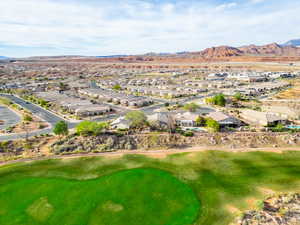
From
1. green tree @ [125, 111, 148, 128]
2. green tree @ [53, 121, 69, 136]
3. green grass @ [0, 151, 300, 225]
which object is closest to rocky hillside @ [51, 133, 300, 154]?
green tree @ [53, 121, 69, 136]

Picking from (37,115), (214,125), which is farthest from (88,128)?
(37,115)

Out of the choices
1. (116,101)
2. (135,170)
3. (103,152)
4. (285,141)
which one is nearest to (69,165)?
(103,152)

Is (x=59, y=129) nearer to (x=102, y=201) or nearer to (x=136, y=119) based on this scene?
(x=136, y=119)

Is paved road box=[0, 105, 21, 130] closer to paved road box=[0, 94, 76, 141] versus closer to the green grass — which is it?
paved road box=[0, 94, 76, 141]

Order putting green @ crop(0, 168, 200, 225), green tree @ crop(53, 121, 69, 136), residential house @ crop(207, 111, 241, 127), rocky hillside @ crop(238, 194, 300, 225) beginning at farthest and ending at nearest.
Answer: residential house @ crop(207, 111, 241, 127), green tree @ crop(53, 121, 69, 136), putting green @ crop(0, 168, 200, 225), rocky hillside @ crop(238, 194, 300, 225)

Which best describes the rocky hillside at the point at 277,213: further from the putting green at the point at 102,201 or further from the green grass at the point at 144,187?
the putting green at the point at 102,201

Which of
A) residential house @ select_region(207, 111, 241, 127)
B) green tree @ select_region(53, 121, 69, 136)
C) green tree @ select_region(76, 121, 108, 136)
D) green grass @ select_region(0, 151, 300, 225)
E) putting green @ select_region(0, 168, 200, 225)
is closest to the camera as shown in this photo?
putting green @ select_region(0, 168, 200, 225)

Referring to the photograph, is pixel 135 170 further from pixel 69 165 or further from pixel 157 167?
pixel 69 165

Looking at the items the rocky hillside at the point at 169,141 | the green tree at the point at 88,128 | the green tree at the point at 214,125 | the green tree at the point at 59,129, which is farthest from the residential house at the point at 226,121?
the green tree at the point at 59,129
